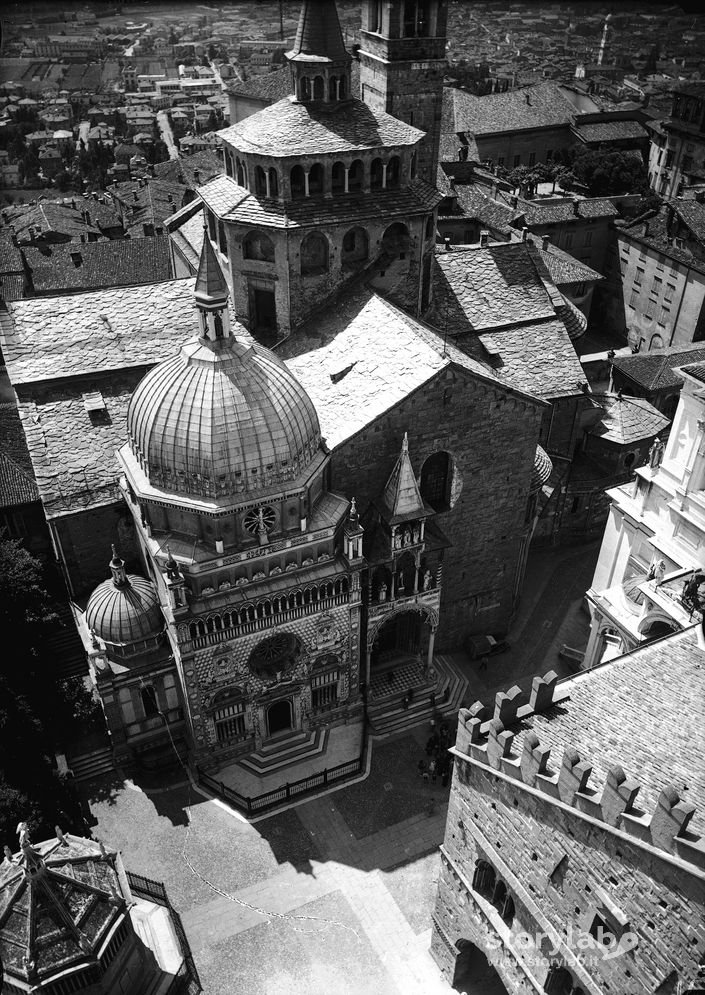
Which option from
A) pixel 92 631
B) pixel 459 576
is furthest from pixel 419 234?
pixel 92 631

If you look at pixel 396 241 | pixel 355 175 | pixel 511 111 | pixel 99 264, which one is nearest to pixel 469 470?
pixel 396 241

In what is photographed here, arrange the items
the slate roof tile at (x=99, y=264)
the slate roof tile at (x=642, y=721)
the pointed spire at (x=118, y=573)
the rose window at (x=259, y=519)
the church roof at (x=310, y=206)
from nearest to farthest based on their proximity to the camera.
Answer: the slate roof tile at (x=642, y=721)
the rose window at (x=259, y=519)
the pointed spire at (x=118, y=573)
the church roof at (x=310, y=206)
the slate roof tile at (x=99, y=264)

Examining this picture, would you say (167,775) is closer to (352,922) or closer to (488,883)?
(352,922)

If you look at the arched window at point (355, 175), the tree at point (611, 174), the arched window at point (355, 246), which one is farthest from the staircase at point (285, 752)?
the tree at point (611, 174)

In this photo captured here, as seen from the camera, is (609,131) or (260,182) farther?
(609,131)

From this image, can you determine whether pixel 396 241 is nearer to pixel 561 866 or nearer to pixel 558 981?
pixel 561 866

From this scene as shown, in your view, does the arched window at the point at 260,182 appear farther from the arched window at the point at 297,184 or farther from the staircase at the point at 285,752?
the staircase at the point at 285,752
